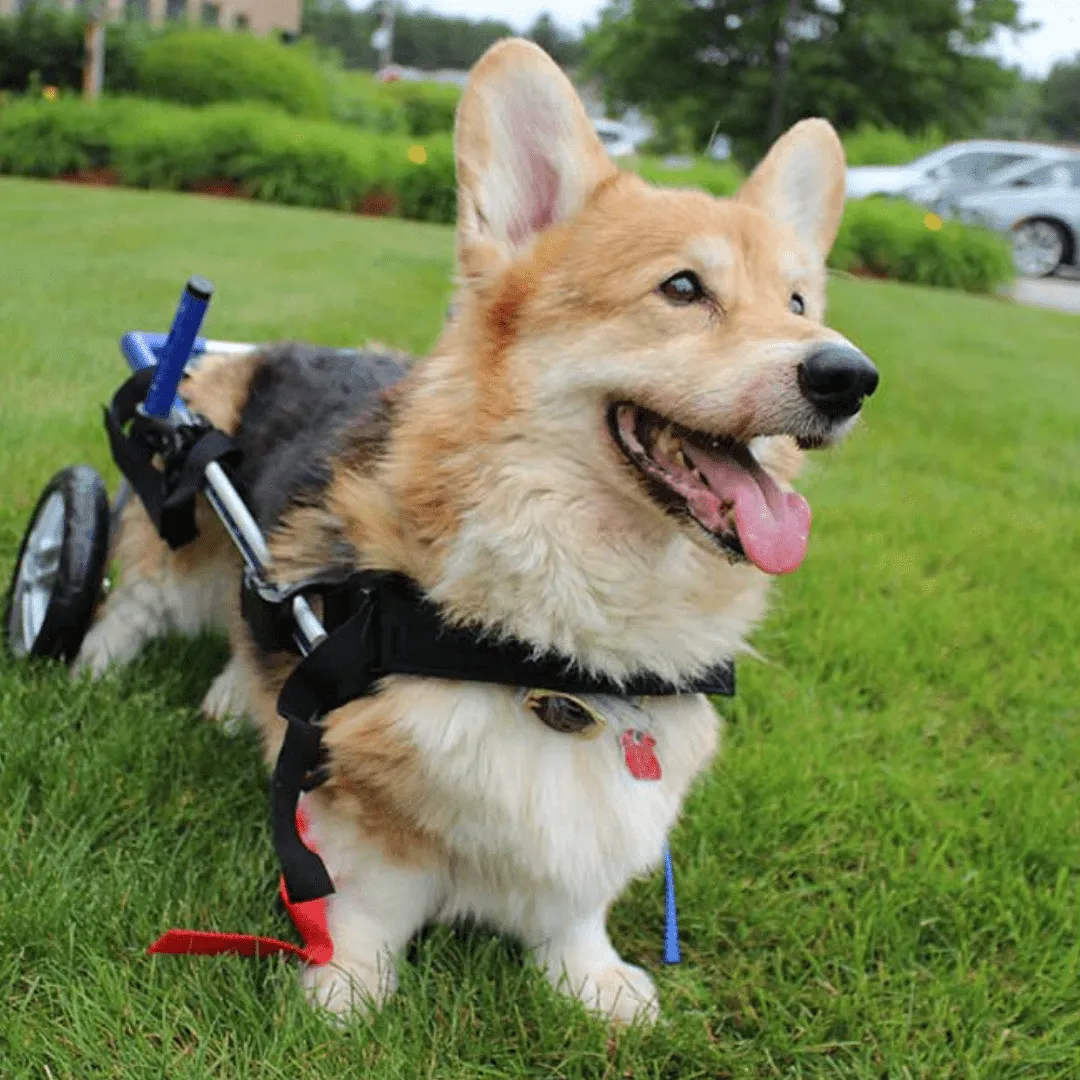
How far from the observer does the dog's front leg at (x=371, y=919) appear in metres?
2.04

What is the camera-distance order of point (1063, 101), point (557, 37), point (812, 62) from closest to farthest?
point (812, 62) < point (1063, 101) < point (557, 37)

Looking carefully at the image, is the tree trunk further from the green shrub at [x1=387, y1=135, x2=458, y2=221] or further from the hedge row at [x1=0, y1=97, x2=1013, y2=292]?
the green shrub at [x1=387, y1=135, x2=458, y2=221]

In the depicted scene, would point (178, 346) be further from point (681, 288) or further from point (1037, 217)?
point (1037, 217)

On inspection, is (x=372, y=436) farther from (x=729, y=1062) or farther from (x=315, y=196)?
(x=315, y=196)

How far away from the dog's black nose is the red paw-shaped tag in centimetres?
68

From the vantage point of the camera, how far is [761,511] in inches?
76.5

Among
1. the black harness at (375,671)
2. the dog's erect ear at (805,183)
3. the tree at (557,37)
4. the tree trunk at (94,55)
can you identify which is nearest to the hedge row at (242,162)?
the tree trunk at (94,55)

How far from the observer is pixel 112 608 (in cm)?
298

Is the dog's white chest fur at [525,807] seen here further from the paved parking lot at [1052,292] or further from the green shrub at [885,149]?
the green shrub at [885,149]

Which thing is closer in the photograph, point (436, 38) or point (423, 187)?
point (423, 187)

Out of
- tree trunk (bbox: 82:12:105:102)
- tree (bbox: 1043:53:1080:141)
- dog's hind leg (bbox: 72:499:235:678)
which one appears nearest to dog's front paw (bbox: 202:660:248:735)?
dog's hind leg (bbox: 72:499:235:678)

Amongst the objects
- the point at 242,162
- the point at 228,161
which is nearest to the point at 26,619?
the point at 242,162

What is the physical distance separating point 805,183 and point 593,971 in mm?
1730

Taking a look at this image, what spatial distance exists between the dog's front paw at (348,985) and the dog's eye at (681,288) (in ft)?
4.38
